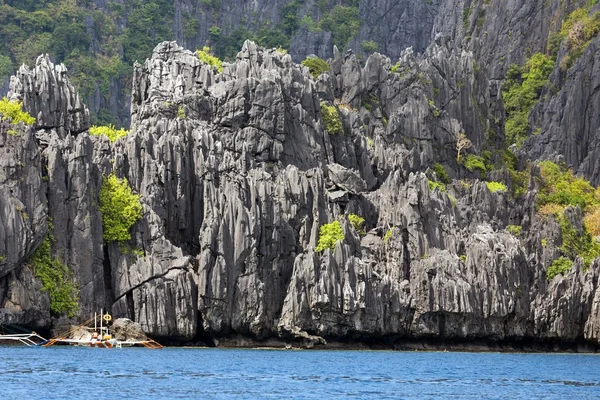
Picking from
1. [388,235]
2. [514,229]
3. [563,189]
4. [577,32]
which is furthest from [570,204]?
[577,32]

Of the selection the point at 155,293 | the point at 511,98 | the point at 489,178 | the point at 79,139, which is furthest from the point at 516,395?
the point at 511,98

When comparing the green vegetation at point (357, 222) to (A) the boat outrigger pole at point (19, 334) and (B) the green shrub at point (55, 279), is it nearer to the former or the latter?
(B) the green shrub at point (55, 279)

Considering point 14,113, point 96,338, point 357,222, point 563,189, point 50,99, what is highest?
point 50,99

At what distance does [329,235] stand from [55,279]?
883 inches

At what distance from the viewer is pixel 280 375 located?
9038 cm

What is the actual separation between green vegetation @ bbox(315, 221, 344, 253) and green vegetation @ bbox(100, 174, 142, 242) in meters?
14.8

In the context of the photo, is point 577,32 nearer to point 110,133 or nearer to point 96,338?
point 110,133

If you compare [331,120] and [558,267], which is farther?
[331,120]

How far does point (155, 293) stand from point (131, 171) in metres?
12.5

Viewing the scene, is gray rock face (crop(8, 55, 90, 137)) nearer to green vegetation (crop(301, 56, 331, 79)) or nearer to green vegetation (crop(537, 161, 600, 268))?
green vegetation (crop(301, 56, 331, 79))

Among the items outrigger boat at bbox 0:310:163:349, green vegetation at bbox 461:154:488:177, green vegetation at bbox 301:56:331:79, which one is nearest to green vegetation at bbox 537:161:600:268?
green vegetation at bbox 461:154:488:177

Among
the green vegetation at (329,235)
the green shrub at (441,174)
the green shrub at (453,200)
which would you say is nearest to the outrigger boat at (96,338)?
the green vegetation at (329,235)

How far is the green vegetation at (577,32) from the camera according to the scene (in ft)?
619

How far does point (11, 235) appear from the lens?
11125cm
